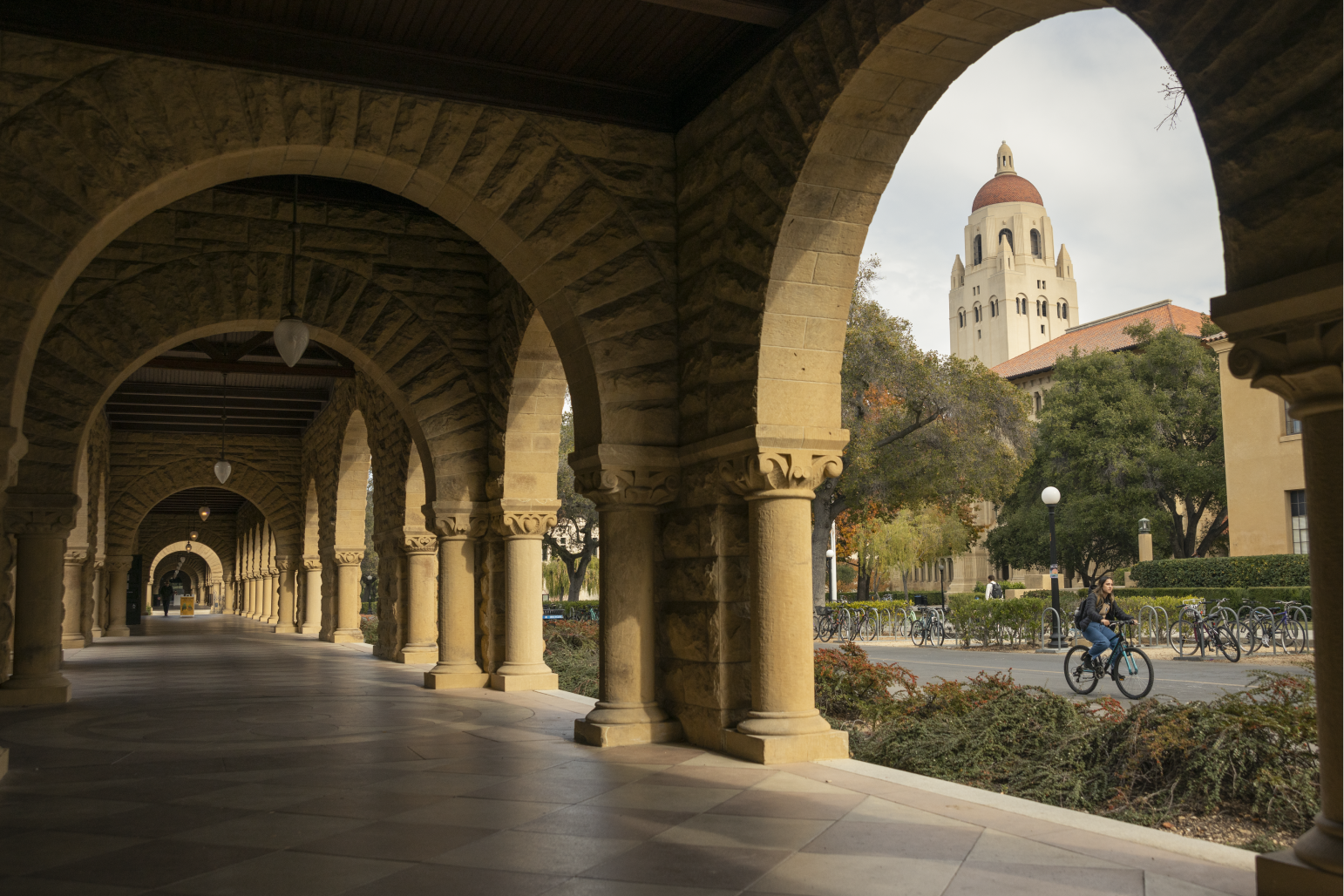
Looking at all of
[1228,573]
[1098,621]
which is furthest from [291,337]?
[1228,573]

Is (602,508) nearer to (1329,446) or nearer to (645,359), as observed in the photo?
(645,359)

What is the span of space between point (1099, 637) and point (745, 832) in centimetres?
665

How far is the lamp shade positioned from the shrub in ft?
15.1

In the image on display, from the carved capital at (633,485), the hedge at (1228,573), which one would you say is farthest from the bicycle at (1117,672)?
the hedge at (1228,573)

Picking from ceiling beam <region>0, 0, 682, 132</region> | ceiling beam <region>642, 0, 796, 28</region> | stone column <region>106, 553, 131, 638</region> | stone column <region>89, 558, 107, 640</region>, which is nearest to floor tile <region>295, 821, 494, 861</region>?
ceiling beam <region>642, 0, 796, 28</region>

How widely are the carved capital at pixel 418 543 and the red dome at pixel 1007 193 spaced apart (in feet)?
261

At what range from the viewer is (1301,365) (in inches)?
115

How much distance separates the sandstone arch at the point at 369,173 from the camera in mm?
5426

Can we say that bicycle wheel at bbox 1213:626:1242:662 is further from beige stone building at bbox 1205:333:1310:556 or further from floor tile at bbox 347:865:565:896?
floor tile at bbox 347:865:565:896

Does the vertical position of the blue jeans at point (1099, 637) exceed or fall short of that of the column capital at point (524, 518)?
it falls short

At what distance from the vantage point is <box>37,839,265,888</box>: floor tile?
333 centimetres

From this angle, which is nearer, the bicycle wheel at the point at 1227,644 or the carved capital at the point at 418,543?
the carved capital at the point at 418,543

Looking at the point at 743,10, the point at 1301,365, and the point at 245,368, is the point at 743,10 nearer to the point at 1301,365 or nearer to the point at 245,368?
the point at 1301,365

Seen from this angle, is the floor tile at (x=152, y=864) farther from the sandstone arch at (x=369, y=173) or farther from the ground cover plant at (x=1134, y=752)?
the ground cover plant at (x=1134, y=752)
